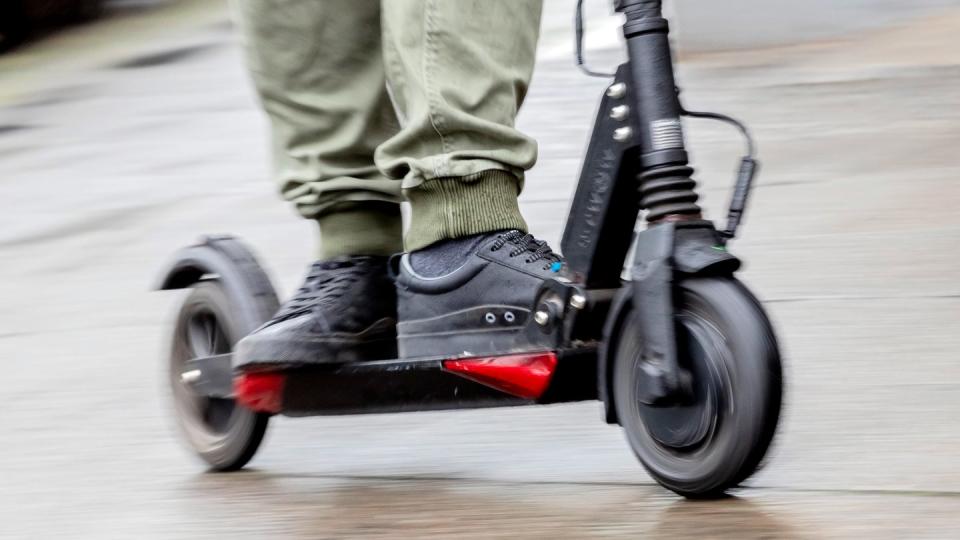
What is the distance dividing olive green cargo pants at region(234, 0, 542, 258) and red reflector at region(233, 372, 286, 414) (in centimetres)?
27

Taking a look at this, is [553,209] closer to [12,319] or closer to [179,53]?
[12,319]

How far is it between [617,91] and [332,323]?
0.70 m

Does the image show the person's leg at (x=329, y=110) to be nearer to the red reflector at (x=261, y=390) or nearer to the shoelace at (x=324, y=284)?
the shoelace at (x=324, y=284)

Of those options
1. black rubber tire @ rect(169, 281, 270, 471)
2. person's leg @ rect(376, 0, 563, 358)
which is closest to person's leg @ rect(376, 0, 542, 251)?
person's leg @ rect(376, 0, 563, 358)

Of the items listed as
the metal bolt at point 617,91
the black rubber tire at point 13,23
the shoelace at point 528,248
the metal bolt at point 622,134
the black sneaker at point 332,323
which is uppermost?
the black rubber tire at point 13,23

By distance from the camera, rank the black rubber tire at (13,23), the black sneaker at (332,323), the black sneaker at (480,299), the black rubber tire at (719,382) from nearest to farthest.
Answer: the black rubber tire at (719,382)
the black sneaker at (480,299)
the black sneaker at (332,323)
the black rubber tire at (13,23)

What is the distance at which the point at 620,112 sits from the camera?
2152mm

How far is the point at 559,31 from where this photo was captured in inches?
356

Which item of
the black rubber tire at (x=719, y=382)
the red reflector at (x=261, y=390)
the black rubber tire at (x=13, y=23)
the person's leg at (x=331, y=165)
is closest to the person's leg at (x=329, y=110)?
the person's leg at (x=331, y=165)

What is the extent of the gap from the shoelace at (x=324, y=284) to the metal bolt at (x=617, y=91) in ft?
2.23

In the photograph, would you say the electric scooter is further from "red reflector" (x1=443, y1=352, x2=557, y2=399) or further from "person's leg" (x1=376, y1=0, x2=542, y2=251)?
"person's leg" (x1=376, y1=0, x2=542, y2=251)

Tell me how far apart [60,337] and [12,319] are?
0.38 meters

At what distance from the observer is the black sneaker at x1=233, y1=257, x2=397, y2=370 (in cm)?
257

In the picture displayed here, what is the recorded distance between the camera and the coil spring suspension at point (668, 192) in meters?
2.07
